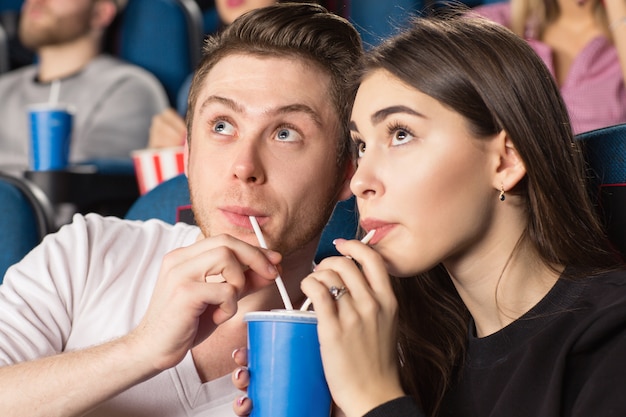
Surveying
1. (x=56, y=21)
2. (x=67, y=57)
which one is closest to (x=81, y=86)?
(x=67, y=57)

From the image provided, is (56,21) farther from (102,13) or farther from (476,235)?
(476,235)

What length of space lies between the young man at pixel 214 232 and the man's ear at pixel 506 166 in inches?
11.8

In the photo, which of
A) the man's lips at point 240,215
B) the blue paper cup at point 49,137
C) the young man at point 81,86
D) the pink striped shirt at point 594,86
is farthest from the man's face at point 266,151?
the young man at point 81,86

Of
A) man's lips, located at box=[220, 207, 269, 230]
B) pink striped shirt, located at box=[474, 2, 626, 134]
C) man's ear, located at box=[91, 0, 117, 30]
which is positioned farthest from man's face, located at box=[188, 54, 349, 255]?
man's ear, located at box=[91, 0, 117, 30]

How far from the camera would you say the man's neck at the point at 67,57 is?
11.1ft

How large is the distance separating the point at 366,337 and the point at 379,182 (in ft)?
0.68

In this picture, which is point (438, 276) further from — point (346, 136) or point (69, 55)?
point (69, 55)

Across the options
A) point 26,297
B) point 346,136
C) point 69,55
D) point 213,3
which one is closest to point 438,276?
point 346,136

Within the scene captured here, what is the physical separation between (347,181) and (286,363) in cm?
54

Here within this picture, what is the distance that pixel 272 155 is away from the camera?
4.45 ft

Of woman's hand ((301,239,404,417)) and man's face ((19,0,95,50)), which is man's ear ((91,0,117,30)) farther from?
woman's hand ((301,239,404,417))

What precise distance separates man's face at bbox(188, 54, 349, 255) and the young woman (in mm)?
170

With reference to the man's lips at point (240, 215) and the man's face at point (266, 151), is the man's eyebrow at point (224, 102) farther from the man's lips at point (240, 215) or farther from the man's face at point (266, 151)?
the man's lips at point (240, 215)

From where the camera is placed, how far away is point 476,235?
1169 mm
